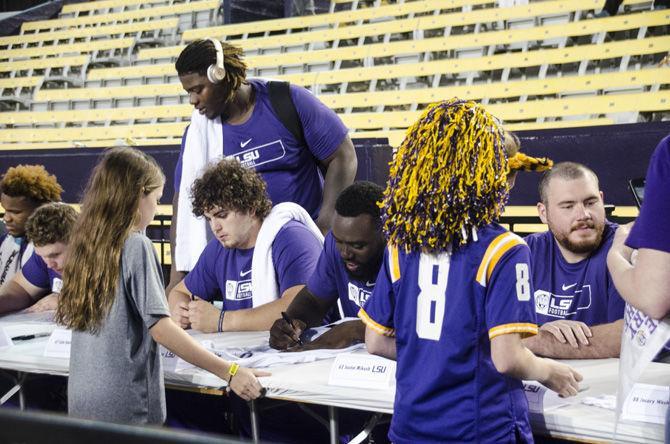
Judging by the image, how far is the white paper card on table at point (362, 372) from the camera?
1730 millimetres

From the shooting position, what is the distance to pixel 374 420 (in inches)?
68.6

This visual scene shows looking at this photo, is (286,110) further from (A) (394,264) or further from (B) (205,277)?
(A) (394,264)

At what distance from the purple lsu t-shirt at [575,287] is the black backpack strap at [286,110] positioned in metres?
0.99

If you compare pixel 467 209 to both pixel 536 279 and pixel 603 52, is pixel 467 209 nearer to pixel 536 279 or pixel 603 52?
pixel 536 279

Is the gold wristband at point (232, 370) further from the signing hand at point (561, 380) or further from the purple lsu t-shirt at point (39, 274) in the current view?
the purple lsu t-shirt at point (39, 274)

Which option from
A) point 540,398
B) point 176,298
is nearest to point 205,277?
point 176,298

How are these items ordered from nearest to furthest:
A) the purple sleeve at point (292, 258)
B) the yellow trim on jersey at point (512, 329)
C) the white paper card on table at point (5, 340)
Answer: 1. the yellow trim on jersey at point (512, 329)
2. the white paper card on table at point (5, 340)
3. the purple sleeve at point (292, 258)

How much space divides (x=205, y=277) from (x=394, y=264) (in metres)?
1.40

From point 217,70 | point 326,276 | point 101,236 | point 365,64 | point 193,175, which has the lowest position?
point 326,276

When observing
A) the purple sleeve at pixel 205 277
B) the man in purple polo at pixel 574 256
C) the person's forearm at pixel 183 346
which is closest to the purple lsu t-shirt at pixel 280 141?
the purple sleeve at pixel 205 277

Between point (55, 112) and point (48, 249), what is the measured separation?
7.60 meters

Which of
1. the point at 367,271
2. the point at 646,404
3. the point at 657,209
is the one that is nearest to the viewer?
the point at 657,209

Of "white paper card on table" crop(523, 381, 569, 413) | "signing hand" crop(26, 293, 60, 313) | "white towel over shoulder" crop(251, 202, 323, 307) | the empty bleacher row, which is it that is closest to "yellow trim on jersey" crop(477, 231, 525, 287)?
"white paper card on table" crop(523, 381, 569, 413)

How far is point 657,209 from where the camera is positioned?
117cm
